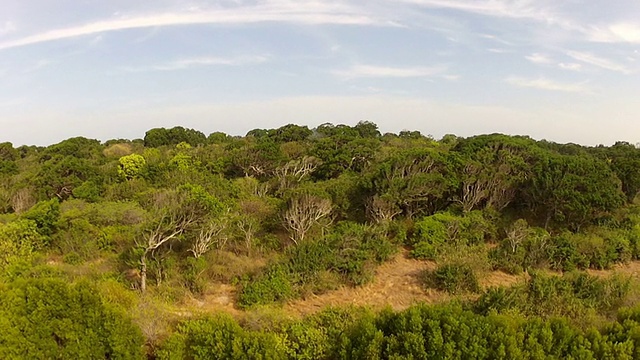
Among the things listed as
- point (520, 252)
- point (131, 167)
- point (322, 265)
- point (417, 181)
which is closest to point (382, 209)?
point (417, 181)

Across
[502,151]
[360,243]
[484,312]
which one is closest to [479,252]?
[360,243]

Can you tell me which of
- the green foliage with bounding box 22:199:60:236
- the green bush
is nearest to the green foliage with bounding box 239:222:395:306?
the green bush

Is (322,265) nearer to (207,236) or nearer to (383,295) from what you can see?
(383,295)

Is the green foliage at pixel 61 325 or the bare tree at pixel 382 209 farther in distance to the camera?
the bare tree at pixel 382 209

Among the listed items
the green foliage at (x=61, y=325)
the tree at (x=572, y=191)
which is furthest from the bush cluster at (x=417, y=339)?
the tree at (x=572, y=191)

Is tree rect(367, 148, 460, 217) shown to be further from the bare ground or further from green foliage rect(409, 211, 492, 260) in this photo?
the bare ground

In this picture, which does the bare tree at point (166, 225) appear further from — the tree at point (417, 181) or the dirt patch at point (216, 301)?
the tree at point (417, 181)

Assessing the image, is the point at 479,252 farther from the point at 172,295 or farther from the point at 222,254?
the point at 172,295

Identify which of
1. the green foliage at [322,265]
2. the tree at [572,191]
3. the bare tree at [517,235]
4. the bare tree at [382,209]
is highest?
the tree at [572,191]

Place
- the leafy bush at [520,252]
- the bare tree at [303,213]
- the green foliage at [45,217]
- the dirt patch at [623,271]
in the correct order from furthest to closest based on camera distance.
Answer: the bare tree at [303,213] → the green foliage at [45,217] → the dirt patch at [623,271] → the leafy bush at [520,252]
